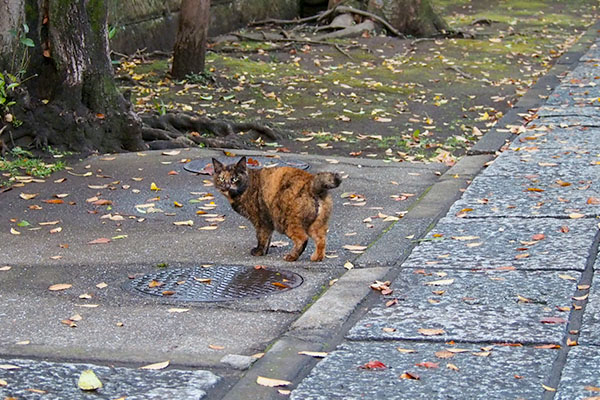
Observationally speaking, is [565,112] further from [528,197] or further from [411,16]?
[411,16]

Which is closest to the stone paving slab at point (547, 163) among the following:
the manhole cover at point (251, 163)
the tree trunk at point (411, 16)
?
the manhole cover at point (251, 163)

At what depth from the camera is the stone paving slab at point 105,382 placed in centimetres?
433

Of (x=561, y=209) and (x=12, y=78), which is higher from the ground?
(x=12, y=78)

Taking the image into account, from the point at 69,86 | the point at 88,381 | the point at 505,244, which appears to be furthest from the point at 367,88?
the point at 88,381

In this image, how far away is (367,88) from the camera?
45.5ft

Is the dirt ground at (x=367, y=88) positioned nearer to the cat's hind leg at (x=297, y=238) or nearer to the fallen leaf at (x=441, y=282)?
the cat's hind leg at (x=297, y=238)

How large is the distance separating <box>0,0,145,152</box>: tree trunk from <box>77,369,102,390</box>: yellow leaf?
531 cm

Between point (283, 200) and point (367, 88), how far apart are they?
7639 mm

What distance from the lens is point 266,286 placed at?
6.00 meters

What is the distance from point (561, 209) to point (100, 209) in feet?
11.4

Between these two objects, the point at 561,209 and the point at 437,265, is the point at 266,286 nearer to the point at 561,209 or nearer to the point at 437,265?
the point at 437,265

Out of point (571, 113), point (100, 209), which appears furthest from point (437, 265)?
point (571, 113)

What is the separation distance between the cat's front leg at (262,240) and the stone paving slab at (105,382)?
2100 millimetres

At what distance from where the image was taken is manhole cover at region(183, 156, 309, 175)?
9.06 m
